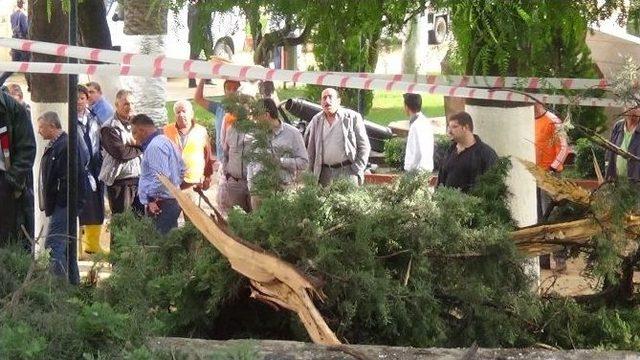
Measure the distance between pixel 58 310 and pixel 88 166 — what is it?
714 cm

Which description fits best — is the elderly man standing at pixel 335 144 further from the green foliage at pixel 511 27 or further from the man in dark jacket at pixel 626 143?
the green foliage at pixel 511 27

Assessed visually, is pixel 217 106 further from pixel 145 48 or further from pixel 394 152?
pixel 394 152

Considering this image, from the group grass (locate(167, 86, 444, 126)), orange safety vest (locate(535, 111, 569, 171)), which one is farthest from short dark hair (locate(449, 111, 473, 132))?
grass (locate(167, 86, 444, 126))

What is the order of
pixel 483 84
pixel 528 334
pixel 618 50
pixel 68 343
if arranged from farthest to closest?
pixel 618 50
pixel 483 84
pixel 528 334
pixel 68 343

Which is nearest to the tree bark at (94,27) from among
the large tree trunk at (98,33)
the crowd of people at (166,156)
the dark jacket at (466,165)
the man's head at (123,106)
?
the large tree trunk at (98,33)

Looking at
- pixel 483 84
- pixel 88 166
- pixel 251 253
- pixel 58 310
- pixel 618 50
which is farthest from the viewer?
pixel 618 50

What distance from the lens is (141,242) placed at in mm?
6102

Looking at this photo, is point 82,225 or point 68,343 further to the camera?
point 82,225

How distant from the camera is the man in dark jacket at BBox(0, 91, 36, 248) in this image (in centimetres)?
873

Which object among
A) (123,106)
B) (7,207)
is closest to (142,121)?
(123,106)

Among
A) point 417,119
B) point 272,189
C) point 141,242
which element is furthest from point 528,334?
point 417,119

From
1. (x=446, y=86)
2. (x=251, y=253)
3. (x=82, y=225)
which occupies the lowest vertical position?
Result: (x=82, y=225)

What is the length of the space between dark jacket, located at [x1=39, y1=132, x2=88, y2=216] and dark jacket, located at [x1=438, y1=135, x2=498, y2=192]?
9.25 ft

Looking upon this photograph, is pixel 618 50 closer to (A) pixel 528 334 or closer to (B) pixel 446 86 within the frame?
(B) pixel 446 86
